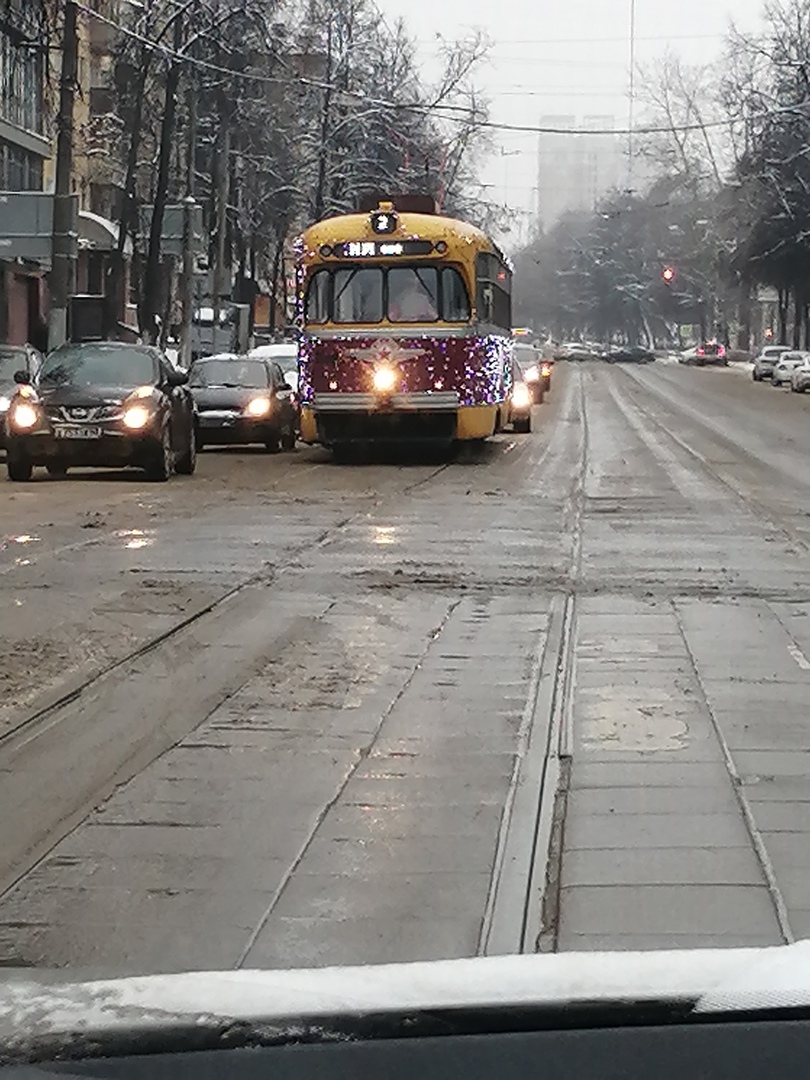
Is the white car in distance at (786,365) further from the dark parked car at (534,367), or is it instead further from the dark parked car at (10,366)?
the dark parked car at (10,366)

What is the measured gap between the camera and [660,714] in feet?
25.9

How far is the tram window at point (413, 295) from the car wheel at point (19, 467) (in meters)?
5.91

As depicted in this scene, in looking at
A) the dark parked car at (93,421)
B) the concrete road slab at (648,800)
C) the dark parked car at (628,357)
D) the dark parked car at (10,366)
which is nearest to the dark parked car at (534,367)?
the dark parked car at (10,366)

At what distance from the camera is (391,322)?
25703mm

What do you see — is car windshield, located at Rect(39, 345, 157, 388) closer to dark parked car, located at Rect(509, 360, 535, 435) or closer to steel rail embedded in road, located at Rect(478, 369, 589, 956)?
dark parked car, located at Rect(509, 360, 535, 435)

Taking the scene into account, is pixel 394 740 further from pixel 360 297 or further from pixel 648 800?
pixel 360 297

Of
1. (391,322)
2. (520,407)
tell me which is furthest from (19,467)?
(520,407)

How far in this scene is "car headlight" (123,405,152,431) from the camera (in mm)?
22016

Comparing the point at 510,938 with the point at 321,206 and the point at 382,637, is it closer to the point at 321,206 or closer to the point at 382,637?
the point at 382,637

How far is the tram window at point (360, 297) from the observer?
84.5 ft

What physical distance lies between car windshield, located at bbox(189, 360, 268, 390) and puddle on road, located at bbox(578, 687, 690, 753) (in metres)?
22.6

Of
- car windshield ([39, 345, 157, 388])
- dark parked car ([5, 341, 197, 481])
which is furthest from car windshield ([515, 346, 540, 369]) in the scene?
dark parked car ([5, 341, 197, 481])

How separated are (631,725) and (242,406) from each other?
75.1 feet

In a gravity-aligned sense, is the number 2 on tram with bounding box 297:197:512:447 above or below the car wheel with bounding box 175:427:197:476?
above
